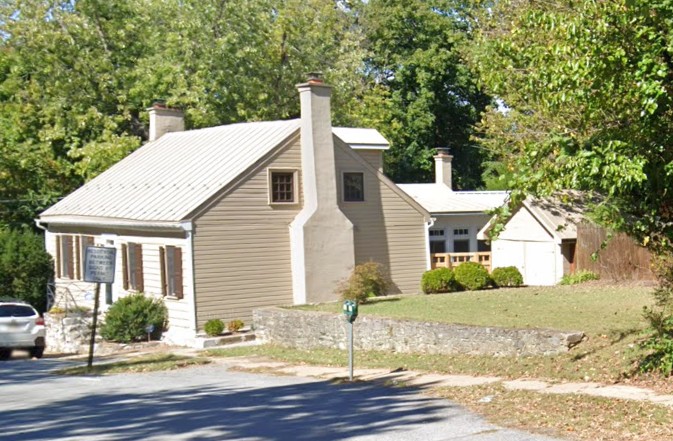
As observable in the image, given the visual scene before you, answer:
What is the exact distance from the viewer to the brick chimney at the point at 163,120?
3790 centimetres

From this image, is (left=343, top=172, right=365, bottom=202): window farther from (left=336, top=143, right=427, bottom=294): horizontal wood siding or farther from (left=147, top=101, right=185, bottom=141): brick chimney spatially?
(left=147, top=101, right=185, bottom=141): brick chimney

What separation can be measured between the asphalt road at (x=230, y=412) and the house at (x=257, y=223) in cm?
799

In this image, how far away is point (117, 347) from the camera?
1143 inches

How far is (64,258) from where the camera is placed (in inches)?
1447

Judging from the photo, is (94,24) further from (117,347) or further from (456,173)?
(456,173)

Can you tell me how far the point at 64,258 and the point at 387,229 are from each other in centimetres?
1234

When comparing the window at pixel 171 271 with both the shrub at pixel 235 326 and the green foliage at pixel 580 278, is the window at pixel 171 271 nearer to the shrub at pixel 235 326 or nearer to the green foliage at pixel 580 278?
the shrub at pixel 235 326

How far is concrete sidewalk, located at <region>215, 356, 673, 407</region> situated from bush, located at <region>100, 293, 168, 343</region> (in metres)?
5.67

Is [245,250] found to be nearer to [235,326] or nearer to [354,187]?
[235,326]

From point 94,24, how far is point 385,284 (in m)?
19.7

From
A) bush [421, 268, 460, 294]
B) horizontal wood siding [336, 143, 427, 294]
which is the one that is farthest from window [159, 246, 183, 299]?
bush [421, 268, 460, 294]

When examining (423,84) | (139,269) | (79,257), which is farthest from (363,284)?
(423,84)

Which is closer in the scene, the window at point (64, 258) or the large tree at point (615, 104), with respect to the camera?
the large tree at point (615, 104)

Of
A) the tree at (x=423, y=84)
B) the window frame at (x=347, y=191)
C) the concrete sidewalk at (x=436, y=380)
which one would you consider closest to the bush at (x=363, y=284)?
the window frame at (x=347, y=191)
